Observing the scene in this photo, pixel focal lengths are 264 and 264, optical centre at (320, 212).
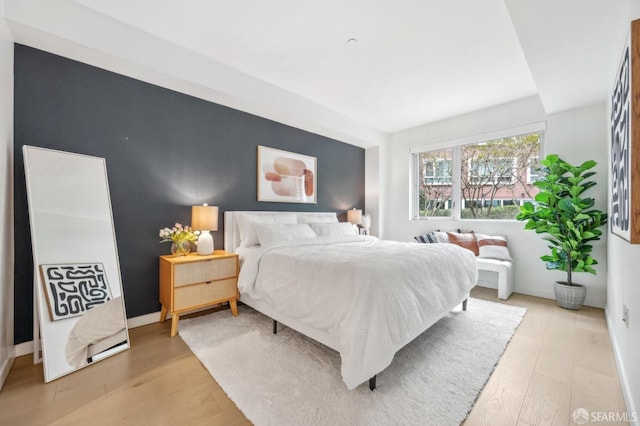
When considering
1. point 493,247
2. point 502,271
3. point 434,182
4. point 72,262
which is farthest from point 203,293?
point 434,182

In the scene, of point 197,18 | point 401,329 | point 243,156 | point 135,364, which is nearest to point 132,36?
point 197,18

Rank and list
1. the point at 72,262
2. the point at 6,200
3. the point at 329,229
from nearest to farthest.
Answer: the point at 6,200
the point at 72,262
the point at 329,229

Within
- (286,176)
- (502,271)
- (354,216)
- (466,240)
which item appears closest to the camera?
(502,271)

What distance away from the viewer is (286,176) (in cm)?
396

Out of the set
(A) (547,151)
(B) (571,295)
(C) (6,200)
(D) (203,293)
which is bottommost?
(B) (571,295)

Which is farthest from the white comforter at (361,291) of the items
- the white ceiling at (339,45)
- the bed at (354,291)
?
the white ceiling at (339,45)

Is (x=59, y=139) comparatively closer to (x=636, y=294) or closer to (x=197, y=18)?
(x=197, y=18)

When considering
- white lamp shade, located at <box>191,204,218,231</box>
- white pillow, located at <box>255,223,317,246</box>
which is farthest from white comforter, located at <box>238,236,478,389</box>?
white lamp shade, located at <box>191,204,218,231</box>

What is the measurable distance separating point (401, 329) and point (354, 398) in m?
0.50

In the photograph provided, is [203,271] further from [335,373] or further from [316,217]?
[316,217]

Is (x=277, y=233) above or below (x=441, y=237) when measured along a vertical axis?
above

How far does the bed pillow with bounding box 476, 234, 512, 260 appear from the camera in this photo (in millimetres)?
3750

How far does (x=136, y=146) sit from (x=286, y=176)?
1.88 meters

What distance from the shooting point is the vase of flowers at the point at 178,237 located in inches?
106
